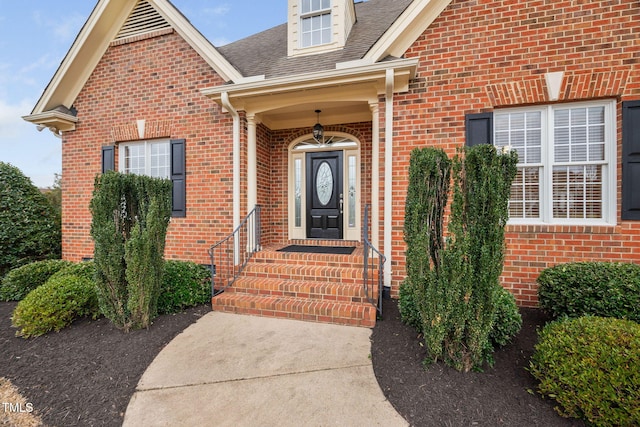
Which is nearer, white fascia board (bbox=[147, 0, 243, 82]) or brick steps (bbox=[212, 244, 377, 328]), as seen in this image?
brick steps (bbox=[212, 244, 377, 328])

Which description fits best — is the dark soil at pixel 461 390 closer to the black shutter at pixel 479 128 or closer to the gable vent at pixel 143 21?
the black shutter at pixel 479 128

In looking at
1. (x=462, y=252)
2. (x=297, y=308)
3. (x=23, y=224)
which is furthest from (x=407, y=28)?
(x=23, y=224)

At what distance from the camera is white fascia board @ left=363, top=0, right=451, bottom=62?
4.22 m

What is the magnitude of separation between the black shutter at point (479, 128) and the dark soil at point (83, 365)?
470 cm

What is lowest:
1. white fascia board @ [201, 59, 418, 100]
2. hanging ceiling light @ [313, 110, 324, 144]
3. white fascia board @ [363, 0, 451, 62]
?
hanging ceiling light @ [313, 110, 324, 144]

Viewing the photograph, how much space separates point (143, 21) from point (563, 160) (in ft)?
25.9

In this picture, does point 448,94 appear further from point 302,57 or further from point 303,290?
point 303,290

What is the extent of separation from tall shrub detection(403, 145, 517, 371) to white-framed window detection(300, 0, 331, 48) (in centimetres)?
431

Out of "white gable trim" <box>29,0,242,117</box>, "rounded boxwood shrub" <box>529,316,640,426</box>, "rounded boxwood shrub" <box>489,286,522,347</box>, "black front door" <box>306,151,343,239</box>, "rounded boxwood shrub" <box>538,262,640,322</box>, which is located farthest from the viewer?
"black front door" <box>306,151,343,239</box>

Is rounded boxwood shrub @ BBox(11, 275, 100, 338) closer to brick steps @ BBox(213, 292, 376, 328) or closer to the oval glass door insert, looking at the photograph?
brick steps @ BBox(213, 292, 376, 328)

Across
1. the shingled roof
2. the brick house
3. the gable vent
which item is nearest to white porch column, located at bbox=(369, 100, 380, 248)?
the brick house

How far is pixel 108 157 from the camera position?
6.00m

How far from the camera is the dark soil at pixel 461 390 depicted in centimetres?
208

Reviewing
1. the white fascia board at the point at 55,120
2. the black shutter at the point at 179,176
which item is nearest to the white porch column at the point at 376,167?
the black shutter at the point at 179,176
